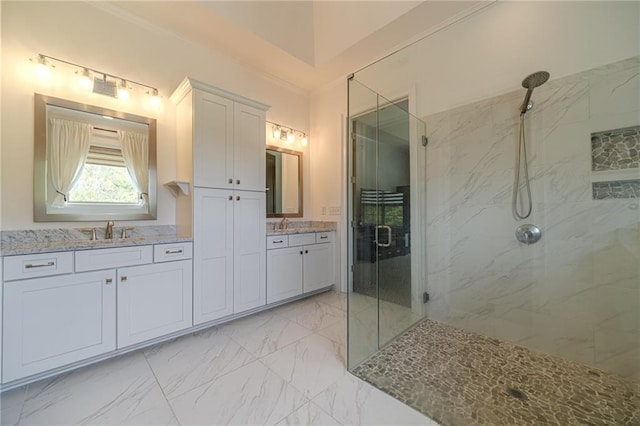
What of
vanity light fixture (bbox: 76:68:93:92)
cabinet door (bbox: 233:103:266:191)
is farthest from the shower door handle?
vanity light fixture (bbox: 76:68:93:92)

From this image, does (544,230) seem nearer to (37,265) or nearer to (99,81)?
(37,265)

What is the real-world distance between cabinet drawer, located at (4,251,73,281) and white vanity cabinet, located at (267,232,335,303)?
4.93ft

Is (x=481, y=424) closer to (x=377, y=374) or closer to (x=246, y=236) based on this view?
(x=377, y=374)

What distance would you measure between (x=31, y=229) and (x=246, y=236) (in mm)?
1525

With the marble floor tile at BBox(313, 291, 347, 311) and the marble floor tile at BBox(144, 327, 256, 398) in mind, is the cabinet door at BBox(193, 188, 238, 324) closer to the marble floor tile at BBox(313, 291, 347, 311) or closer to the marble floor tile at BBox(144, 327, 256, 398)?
the marble floor tile at BBox(144, 327, 256, 398)

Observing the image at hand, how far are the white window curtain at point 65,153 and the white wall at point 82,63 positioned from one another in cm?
12

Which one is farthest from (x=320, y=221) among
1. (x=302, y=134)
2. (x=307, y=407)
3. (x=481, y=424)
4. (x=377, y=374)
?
(x=481, y=424)

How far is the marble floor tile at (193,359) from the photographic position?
1522 mm

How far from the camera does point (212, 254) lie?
7.22 feet

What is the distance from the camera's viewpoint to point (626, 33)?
1.56 metres

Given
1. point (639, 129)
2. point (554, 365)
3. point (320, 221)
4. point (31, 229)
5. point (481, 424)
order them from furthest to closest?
1. point (320, 221)
2. point (31, 229)
3. point (554, 365)
4. point (639, 129)
5. point (481, 424)

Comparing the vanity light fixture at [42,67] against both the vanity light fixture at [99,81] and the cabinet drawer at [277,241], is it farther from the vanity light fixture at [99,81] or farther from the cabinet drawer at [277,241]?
the cabinet drawer at [277,241]

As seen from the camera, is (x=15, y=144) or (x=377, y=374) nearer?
(x=377, y=374)

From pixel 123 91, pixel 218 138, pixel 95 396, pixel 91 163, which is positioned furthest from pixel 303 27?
pixel 95 396
